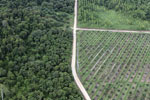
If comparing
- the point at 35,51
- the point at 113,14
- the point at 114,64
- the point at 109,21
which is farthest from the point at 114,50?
the point at 35,51

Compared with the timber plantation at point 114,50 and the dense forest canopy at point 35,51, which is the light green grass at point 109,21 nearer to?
the timber plantation at point 114,50

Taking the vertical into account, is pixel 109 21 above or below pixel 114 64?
above

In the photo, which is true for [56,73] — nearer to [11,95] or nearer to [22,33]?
[11,95]

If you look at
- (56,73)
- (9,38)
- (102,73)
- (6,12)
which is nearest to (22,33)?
(9,38)

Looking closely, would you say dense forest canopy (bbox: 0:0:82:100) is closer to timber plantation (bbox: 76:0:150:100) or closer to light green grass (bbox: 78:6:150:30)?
timber plantation (bbox: 76:0:150:100)

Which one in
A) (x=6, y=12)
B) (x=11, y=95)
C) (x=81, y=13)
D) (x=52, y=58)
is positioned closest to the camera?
(x=11, y=95)

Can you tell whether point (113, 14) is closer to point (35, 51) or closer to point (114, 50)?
point (114, 50)
